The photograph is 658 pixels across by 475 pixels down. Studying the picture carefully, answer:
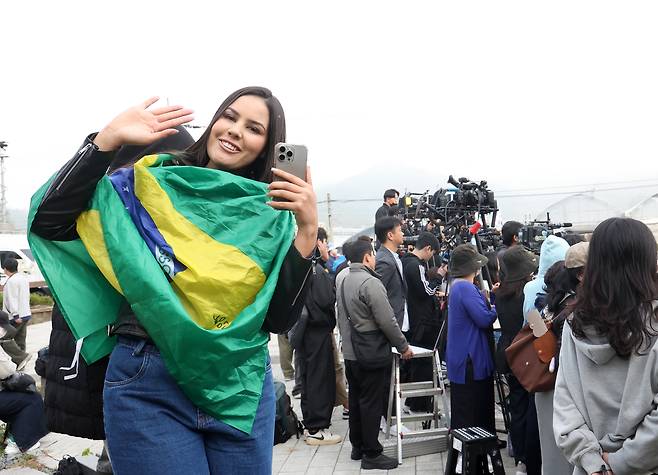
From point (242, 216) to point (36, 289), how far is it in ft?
91.1

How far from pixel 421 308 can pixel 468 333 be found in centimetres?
201

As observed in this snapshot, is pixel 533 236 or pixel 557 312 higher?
pixel 557 312

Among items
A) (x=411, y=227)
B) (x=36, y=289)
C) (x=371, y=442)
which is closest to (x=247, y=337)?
(x=371, y=442)

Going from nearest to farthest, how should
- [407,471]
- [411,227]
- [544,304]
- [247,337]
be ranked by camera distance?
[247,337] < [544,304] < [407,471] < [411,227]

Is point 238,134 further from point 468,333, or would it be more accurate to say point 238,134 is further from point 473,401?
point 473,401

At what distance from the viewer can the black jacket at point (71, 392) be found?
1751mm

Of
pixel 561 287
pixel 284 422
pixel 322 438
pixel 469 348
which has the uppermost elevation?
pixel 561 287

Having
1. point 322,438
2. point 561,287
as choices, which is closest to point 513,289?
point 561,287

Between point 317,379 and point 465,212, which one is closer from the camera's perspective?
point 317,379

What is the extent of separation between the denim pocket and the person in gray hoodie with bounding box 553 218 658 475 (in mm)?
1739

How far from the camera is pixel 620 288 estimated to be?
2404 mm

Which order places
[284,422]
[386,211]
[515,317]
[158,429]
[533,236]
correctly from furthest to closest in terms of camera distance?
[386,211], [533,236], [284,422], [515,317], [158,429]

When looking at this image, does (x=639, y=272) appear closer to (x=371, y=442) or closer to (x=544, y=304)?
(x=544, y=304)

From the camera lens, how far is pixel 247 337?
1.59 meters
